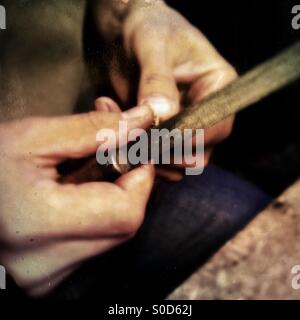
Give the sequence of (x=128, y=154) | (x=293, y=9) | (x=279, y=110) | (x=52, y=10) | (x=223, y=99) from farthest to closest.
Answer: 1. (x=279, y=110)
2. (x=293, y=9)
3. (x=52, y=10)
4. (x=128, y=154)
5. (x=223, y=99)

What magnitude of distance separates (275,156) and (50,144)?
3.77 ft

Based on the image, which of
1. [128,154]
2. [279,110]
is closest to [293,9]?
[279,110]

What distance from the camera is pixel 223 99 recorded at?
48cm

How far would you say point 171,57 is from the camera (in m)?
0.75

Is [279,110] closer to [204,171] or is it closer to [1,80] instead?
[204,171]

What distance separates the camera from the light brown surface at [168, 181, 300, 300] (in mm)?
508

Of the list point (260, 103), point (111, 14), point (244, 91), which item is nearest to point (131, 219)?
point (244, 91)

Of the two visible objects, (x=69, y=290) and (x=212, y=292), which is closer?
(x=212, y=292)

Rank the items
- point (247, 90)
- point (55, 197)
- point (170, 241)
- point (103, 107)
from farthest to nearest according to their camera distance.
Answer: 1. point (170, 241)
2. point (103, 107)
3. point (55, 197)
4. point (247, 90)

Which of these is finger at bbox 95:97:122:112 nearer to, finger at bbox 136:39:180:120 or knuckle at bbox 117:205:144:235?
finger at bbox 136:39:180:120

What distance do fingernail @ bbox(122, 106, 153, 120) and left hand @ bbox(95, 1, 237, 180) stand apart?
11 cm

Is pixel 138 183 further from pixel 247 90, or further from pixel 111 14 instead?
pixel 111 14

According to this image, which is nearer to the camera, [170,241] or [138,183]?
[138,183]

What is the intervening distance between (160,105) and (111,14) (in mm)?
292
